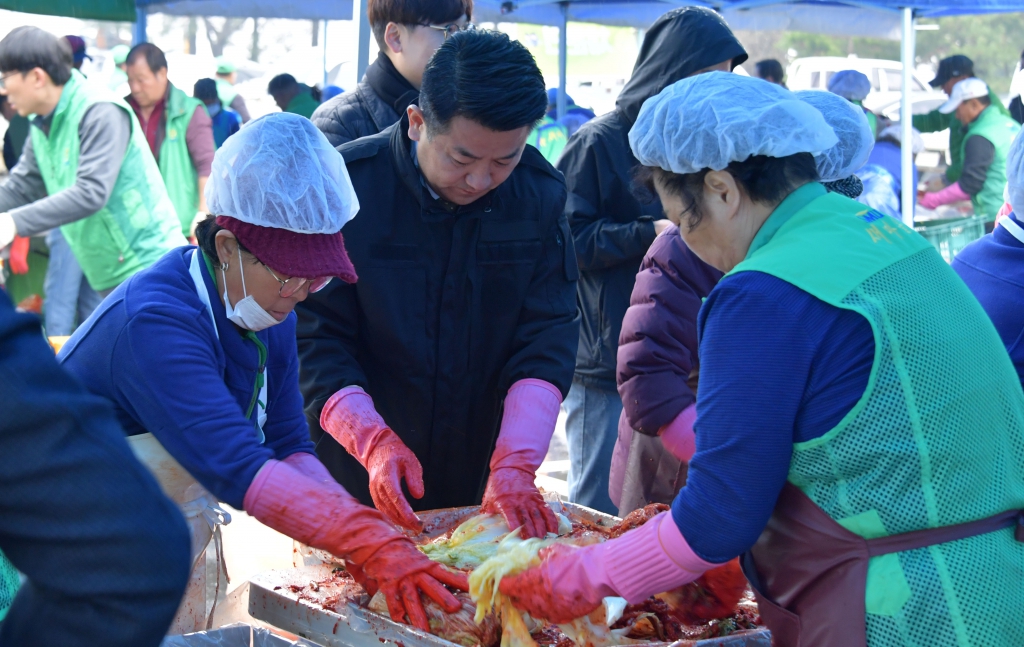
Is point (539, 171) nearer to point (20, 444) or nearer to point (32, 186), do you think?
point (20, 444)

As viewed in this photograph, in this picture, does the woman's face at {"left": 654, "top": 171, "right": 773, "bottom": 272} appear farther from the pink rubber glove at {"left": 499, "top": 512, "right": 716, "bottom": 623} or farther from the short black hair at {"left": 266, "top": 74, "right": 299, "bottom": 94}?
the short black hair at {"left": 266, "top": 74, "right": 299, "bottom": 94}

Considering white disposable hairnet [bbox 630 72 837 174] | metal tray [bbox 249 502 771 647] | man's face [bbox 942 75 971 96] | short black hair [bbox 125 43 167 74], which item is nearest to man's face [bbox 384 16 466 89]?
white disposable hairnet [bbox 630 72 837 174]

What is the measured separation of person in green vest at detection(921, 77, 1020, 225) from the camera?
7.55 metres

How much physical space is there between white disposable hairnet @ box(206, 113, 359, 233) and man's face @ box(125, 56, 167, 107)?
5019mm

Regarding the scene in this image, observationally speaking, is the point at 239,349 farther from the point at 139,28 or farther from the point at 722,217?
the point at 139,28

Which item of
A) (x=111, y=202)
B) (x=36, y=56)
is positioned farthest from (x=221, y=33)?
(x=111, y=202)

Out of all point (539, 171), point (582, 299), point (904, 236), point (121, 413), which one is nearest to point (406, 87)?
point (539, 171)

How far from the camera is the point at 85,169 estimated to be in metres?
4.41

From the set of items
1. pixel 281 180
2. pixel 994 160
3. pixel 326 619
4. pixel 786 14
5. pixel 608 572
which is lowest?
pixel 326 619

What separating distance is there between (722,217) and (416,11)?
1.65 m

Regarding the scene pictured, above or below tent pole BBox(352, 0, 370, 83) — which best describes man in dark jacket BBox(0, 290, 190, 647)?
below

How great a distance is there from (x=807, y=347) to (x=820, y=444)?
15cm

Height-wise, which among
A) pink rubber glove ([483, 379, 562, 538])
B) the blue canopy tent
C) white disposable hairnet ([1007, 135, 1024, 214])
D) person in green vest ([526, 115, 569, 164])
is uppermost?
the blue canopy tent

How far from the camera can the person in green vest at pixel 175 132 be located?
6.43 meters
